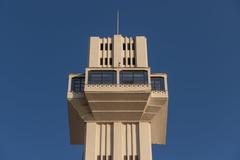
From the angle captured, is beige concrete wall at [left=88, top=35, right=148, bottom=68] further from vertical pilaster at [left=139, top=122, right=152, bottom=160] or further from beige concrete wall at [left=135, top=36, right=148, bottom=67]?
vertical pilaster at [left=139, top=122, right=152, bottom=160]

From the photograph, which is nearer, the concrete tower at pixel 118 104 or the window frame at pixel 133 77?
the concrete tower at pixel 118 104

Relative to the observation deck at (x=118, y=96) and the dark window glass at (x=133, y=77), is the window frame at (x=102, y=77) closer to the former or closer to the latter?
the observation deck at (x=118, y=96)

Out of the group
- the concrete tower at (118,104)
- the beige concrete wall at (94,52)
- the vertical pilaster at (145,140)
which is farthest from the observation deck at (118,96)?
the beige concrete wall at (94,52)

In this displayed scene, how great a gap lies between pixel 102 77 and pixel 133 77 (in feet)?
13.3

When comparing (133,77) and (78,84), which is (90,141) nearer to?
(78,84)

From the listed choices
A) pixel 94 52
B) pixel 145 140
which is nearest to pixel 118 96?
pixel 145 140

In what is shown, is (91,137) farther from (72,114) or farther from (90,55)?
(90,55)

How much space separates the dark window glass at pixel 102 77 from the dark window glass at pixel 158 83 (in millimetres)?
5341

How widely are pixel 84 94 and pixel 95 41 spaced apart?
10.0 meters

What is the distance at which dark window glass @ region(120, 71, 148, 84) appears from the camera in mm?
64562

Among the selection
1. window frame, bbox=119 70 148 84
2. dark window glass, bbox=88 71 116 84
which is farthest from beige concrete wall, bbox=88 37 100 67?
window frame, bbox=119 70 148 84

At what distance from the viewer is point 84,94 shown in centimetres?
6400

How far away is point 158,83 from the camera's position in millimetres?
66500

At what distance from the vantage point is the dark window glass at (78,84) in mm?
65625
